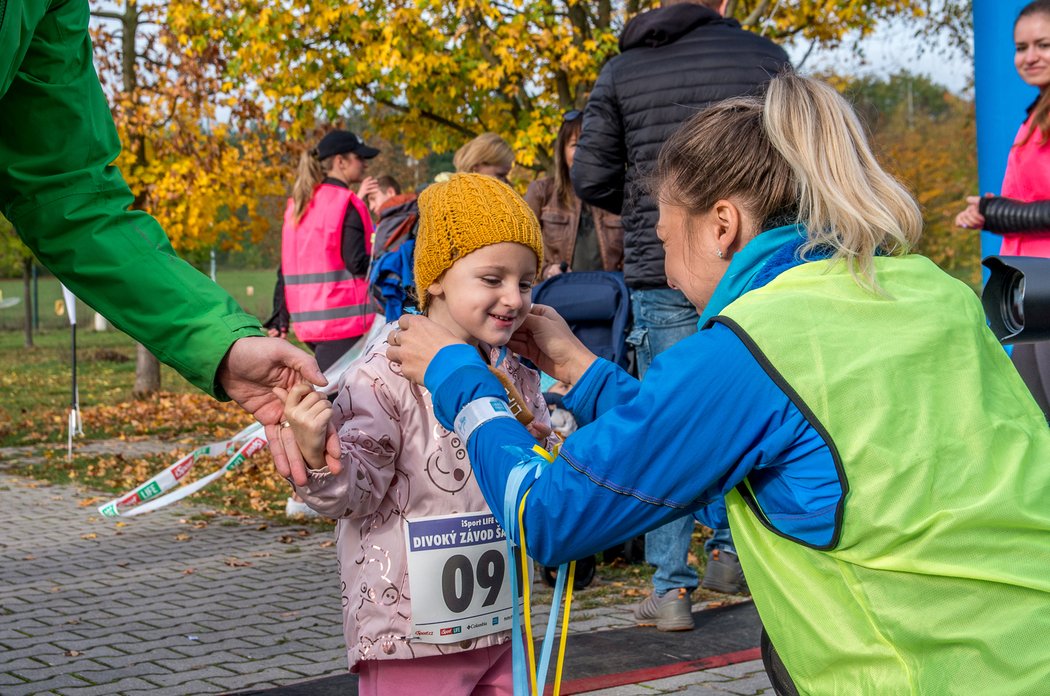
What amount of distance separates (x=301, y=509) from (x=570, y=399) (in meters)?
5.25

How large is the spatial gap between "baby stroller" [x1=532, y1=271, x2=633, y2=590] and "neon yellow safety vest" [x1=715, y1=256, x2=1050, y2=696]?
3534 mm

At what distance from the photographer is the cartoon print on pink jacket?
273 cm

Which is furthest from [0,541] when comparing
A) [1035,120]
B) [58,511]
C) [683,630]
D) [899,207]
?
[899,207]

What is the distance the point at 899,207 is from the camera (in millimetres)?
2119

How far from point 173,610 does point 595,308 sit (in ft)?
7.74

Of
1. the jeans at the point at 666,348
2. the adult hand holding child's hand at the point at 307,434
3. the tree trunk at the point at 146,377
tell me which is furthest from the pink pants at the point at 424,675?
the tree trunk at the point at 146,377

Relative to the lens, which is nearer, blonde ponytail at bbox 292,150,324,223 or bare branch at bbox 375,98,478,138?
blonde ponytail at bbox 292,150,324,223

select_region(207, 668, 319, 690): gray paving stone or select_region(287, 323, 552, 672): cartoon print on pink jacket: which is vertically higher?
select_region(287, 323, 552, 672): cartoon print on pink jacket

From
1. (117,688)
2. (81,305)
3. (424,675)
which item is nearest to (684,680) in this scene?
(424,675)

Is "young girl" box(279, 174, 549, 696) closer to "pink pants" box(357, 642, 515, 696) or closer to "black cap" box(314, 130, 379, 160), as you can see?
"pink pants" box(357, 642, 515, 696)

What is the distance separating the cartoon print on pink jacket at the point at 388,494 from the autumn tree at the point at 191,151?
38.2 feet

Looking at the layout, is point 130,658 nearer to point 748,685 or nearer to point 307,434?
point 748,685

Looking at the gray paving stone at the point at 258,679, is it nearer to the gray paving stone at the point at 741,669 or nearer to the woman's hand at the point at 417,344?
the gray paving stone at the point at 741,669

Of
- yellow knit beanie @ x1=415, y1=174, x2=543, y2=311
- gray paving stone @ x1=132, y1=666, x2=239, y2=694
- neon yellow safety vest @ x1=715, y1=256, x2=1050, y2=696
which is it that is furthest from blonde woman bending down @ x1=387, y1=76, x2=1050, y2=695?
gray paving stone @ x1=132, y1=666, x2=239, y2=694
